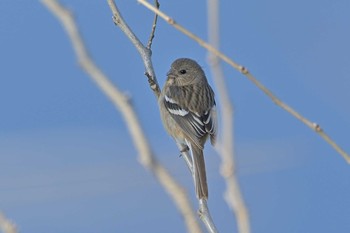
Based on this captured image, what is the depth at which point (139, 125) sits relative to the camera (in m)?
0.83

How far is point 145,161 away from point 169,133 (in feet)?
10.3

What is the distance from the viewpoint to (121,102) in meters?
0.86

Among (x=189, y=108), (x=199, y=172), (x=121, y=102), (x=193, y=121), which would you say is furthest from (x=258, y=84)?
(x=189, y=108)

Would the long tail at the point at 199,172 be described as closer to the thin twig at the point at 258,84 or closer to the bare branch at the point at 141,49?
the bare branch at the point at 141,49

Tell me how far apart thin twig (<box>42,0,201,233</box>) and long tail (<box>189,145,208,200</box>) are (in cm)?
181

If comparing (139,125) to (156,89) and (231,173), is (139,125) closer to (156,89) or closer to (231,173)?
(231,173)

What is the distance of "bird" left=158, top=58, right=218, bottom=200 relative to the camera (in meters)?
3.70

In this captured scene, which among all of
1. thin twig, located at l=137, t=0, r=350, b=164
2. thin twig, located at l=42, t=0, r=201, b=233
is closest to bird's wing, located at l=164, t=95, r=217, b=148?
thin twig, located at l=137, t=0, r=350, b=164

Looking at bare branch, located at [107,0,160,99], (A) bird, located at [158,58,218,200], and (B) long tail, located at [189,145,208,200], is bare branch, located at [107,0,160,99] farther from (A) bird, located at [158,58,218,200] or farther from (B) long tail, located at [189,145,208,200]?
(B) long tail, located at [189,145,208,200]

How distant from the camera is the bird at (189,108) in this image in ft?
12.1

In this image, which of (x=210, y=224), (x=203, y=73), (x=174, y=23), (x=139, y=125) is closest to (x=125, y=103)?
(x=139, y=125)

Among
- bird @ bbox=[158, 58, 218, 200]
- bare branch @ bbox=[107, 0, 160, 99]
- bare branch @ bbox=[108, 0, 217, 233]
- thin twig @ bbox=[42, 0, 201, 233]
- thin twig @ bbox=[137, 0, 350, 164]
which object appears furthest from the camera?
bird @ bbox=[158, 58, 218, 200]

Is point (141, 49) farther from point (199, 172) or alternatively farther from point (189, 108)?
point (189, 108)

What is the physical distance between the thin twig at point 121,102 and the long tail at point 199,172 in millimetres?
1810
